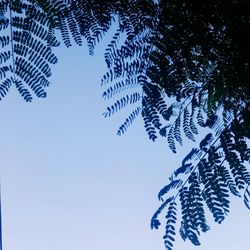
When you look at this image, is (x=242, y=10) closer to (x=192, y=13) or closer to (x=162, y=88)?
(x=192, y=13)

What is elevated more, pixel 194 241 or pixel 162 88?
pixel 162 88

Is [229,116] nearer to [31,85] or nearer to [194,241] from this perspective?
[194,241]

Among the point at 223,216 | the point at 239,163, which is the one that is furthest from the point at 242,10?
the point at 223,216

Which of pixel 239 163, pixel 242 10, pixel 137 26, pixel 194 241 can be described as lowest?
pixel 194 241

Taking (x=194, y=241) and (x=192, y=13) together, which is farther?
(x=192, y=13)

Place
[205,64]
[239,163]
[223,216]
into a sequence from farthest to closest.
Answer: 1. [205,64]
2. [239,163]
3. [223,216]

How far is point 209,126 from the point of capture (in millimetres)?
2146

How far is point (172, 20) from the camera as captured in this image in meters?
1.97

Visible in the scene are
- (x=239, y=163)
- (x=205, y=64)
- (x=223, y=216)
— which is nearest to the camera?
(x=223, y=216)

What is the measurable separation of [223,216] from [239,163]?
1.00ft

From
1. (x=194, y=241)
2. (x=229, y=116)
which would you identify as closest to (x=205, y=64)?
(x=229, y=116)

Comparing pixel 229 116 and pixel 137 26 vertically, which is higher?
pixel 137 26

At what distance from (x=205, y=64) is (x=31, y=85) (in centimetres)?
96

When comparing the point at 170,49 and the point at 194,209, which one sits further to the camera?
the point at 170,49
